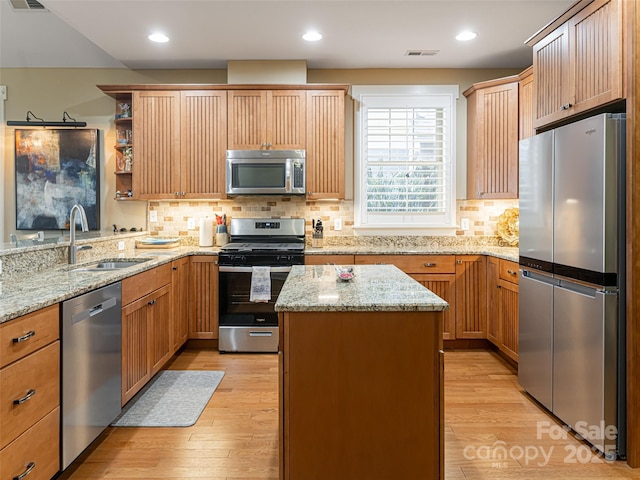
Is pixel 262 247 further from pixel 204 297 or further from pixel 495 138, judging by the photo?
pixel 495 138

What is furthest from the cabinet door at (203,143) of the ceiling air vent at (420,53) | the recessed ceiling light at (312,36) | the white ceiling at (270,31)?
the ceiling air vent at (420,53)

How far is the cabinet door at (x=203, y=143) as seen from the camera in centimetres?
405

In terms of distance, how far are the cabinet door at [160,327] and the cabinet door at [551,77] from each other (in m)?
2.91

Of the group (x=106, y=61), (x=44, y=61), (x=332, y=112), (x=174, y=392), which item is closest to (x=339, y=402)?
(x=174, y=392)

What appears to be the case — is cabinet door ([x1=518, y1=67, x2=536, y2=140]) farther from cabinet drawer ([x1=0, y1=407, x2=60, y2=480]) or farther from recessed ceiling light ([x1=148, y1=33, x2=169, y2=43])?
cabinet drawer ([x1=0, y1=407, x2=60, y2=480])

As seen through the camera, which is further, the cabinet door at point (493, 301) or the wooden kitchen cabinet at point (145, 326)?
the cabinet door at point (493, 301)

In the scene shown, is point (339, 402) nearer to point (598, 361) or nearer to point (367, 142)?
point (598, 361)

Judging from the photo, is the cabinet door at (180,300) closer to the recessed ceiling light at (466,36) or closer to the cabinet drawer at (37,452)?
the cabinet drawer at (37,452)

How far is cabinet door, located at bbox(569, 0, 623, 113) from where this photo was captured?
210 cm

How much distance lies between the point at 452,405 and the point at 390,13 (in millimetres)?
2789

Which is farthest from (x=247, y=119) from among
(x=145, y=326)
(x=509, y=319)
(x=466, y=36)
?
(x=509, y=319)

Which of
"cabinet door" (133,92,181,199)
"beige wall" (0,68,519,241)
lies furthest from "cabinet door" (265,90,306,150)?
"cabinet door" (133,92,181,199)

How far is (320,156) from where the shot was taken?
13.4 ft

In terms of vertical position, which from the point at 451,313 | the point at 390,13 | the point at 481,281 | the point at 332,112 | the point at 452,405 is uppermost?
the point at 390,13
